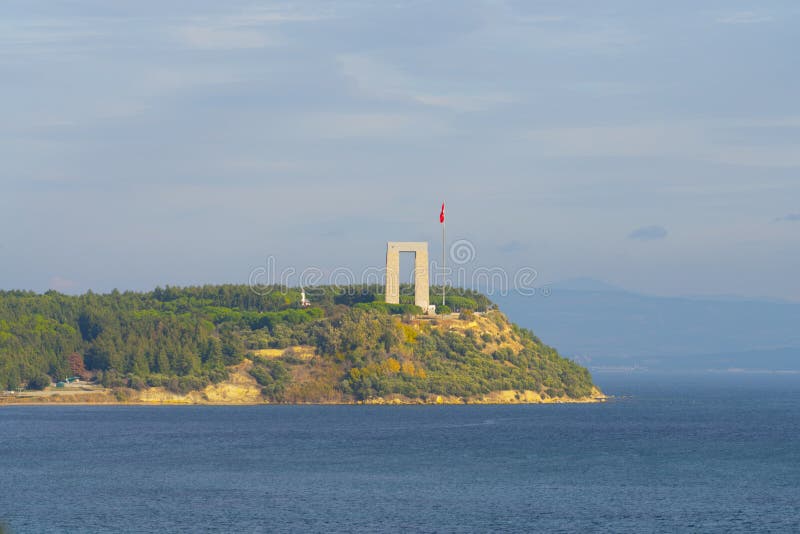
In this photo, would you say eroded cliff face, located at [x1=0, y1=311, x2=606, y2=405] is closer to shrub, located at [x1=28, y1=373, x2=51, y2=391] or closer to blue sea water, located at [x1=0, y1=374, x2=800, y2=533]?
shrub, located at [x1=28, y1=373, x2=51, y2=391]

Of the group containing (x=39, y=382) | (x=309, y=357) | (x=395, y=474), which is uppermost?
(x=309, y=357)

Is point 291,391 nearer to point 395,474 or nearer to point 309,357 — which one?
point 309,357

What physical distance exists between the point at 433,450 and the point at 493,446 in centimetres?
669

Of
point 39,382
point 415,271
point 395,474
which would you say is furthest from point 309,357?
point 395,474

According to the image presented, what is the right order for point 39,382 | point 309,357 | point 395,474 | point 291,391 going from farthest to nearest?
point 39,382
point 309,357
point 291,391
point 395,474

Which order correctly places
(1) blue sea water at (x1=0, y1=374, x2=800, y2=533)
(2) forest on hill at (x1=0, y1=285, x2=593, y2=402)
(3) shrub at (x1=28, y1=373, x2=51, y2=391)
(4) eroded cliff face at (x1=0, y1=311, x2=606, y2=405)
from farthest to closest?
1. (3) shrub at (x1=28, y1=373, x2=51, y2=391)
2. (4) eroded cliff face at (x1=0, y1=311, x2=606, y2=405)
3. (2) forest on hill at (x1=0, y1=285, x2=593, y2=402)
4. (1) blue sea water at (x1=0, y1=374, x2=800, y2=533)

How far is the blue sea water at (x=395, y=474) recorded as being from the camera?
69000mm

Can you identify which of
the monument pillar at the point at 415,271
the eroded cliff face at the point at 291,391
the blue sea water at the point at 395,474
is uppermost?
the monument pillar at the point at 415,271

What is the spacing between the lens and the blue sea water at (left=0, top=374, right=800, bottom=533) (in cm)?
6900

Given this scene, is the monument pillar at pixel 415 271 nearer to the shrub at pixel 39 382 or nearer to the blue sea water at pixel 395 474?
the blue sea water at pixel 395 474

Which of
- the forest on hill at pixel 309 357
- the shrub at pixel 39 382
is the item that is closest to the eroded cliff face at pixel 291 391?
the forest on hill at pixel 309 357

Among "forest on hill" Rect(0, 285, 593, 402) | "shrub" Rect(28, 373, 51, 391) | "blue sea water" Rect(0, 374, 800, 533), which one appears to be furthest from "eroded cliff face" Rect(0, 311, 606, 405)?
"blue sea water" Rect(0, 374, 800, 533)

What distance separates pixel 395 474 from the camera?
89.2 m

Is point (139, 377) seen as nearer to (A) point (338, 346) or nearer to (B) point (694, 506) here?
(A) point (338, 346)
